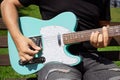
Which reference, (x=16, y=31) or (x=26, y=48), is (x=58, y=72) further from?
(x=16, y=31)

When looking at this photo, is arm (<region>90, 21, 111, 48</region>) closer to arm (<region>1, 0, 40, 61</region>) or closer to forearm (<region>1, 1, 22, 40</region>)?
arm (<region>1, 0, 40, 61</region>)

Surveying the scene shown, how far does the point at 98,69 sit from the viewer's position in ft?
9.65

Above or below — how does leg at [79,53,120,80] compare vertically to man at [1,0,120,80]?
below

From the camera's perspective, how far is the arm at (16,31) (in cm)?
300

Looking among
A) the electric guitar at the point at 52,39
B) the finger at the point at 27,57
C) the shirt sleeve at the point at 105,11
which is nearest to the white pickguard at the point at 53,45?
the electric guitar at the point at 52,39

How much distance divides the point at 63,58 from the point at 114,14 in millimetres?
13934

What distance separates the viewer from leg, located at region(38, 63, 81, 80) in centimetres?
271

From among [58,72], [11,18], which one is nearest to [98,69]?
[58,72]

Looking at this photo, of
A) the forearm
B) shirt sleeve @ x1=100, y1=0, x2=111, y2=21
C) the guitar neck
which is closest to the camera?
the guitar neck

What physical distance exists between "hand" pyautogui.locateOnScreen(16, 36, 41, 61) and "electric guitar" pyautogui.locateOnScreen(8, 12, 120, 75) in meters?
0.05

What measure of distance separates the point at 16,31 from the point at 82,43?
0.53m

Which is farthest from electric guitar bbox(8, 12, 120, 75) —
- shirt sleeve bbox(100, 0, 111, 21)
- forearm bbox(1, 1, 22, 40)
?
shirt sleeve bbox(100, 0, 111, 21)

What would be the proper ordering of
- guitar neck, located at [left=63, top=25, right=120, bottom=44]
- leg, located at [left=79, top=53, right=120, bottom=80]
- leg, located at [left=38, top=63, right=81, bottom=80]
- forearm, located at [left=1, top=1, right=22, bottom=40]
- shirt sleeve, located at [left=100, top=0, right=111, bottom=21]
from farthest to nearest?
shirt sleeve, located at [left=100, top=0, right=111, bottom=21]
forearm, located at [left=1, top=1, right=22, bottom=40]
guitar neck, located at [left=63, top=25, right=120, bottom=44]
leg, located at [left=79, top=53, right=120, bottom=80]
leg, located at [left=38, top=63, right=81, bottom=80]

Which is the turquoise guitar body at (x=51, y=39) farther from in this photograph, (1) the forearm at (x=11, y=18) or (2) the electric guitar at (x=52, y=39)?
(1) the forearm at (x=11, y=18)
